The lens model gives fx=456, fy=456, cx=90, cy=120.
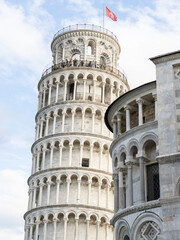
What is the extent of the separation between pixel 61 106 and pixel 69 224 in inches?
578

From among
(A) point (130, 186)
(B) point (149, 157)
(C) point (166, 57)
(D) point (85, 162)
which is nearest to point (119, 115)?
(B) point (149, 157)

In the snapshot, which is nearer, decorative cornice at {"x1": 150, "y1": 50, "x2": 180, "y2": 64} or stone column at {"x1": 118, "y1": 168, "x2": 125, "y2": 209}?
decorative cornice at {"x1": 150, "y1": 50, "x2": 180, "y2": 64}

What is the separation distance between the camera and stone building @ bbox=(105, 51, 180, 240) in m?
22.5

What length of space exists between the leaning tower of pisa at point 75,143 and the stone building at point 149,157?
20893mm

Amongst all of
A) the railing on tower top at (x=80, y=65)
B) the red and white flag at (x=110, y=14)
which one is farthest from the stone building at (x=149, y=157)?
the red and white flag at (x=110, y=14)

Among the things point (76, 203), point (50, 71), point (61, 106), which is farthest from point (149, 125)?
point (50, 71)

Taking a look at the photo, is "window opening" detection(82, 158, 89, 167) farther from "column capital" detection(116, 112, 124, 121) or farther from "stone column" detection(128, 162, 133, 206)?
"stone column" detection(128, 162, 133, 206)

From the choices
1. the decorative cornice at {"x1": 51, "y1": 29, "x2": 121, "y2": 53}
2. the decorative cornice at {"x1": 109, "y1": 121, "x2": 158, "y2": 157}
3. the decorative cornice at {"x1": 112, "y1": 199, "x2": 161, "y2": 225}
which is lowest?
the decorative cornice at {"x1": 112, "y1": 199, "x2": 161, "y2": 225}

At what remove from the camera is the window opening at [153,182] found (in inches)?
1061

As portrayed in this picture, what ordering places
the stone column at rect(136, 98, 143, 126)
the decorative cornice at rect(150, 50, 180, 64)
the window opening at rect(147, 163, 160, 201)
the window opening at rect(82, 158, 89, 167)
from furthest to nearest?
the window opening at rect(82, 158, 89, 167)
the stone column at rect(136, 98, 143, 126)
the window opening at rect(147, 163, 160, 201)
the decorative cornice at rect(150, 50, 180, 64)

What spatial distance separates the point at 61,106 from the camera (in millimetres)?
57156

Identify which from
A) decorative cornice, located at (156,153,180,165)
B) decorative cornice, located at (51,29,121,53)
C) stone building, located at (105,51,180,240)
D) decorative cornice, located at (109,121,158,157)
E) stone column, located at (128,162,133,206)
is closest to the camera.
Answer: stone building, located at (105,51,180,240)

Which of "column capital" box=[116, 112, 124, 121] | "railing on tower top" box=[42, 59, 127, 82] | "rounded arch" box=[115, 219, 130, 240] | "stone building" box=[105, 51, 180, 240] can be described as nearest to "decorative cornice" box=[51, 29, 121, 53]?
"railing on tower top" box=[42, 59, 127, 82]

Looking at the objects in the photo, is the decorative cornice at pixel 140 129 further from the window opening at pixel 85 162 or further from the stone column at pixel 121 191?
the window opening at pixel 85 162
